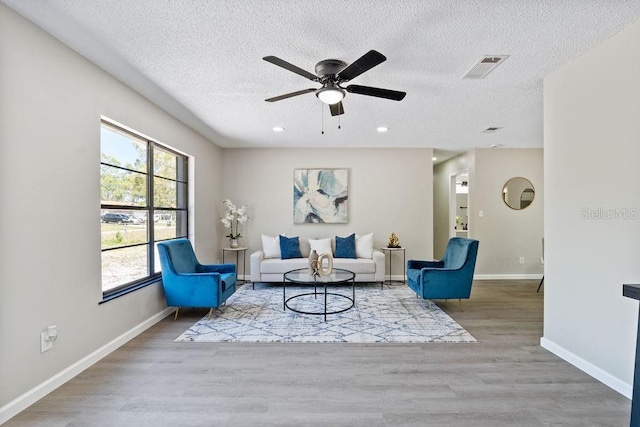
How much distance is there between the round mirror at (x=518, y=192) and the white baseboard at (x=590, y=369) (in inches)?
148

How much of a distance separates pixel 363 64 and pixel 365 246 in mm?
3874

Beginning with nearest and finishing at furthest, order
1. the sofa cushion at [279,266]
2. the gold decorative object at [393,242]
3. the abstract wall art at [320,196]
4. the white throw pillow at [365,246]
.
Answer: the sofa cushion at [279,266]
the white throw pillow at [365,246]
the gold decorative object at [393,242]
the abstract wall art at [320,196]

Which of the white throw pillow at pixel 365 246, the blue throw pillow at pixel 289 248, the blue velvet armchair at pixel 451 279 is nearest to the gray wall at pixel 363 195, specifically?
the white throw pillow at pixel 365 246

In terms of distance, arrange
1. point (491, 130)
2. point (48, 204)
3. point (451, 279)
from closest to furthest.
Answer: point (48, 204)
point (451, 279)
point (491, 130)

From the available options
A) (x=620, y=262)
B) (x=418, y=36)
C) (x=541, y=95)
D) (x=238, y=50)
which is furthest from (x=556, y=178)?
(x=238, y=50)

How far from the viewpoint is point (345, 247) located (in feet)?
18.4

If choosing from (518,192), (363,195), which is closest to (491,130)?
(518,192)

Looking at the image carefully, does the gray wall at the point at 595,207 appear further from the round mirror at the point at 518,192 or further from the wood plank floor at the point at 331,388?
the round mirror at the point at 518,192

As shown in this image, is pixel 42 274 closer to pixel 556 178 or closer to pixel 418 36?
pixel 418 36

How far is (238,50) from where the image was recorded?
246 cm

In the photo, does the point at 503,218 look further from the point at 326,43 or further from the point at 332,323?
the point at 326,43

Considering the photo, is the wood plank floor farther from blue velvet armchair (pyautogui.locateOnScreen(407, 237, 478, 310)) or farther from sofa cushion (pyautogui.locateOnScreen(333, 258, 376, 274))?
sofa cushion (pyautogui.locateOnScreen(333, 258, 376, 274))

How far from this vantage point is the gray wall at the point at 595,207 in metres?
2.18

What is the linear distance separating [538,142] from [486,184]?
3.48 ft
